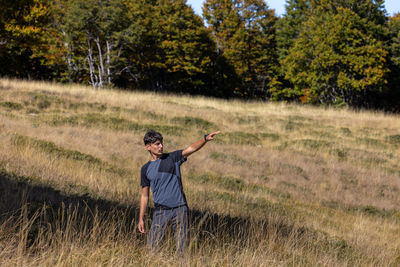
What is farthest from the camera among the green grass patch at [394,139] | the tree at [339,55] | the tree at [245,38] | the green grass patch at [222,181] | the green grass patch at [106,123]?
the tree at [245,38]

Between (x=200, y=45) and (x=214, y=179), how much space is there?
33194 mm

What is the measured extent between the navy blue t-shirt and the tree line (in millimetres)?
26917

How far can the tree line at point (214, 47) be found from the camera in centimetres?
3434

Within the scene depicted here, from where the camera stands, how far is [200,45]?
44219 mm

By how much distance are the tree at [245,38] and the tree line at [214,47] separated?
107mm

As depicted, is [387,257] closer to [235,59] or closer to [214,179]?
[214,179]

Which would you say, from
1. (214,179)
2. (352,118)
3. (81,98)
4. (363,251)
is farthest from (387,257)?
(352,118)

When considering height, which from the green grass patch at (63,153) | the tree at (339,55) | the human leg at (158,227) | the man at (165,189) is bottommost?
the green grass patch at (63,153)

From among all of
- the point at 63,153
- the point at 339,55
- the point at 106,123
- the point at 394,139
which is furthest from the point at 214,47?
the point at 63,153

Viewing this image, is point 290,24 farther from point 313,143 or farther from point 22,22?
point 313,143

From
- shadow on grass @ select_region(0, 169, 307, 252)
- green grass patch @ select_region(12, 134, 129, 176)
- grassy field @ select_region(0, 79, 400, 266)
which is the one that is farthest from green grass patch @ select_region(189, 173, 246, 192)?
shadow on grass @ select_region(0, 169, 307, 252)

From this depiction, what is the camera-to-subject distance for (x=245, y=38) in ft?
153

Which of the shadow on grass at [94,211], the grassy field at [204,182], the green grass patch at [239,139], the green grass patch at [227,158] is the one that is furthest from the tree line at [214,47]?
the shadow on grass at [94,211]

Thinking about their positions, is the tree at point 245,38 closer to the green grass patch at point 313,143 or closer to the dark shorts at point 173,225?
the green grass patch at point 313,143
